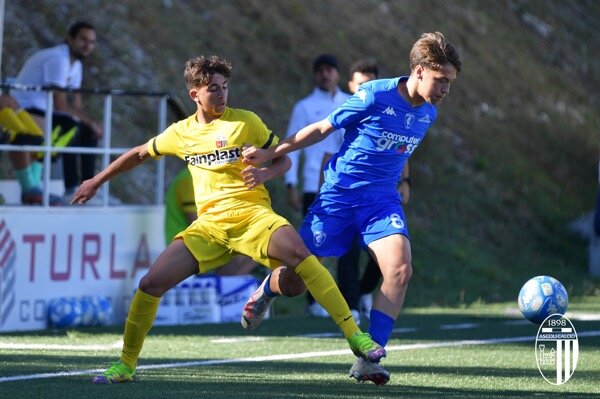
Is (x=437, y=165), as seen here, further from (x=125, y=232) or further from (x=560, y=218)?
(x=125, y=232)

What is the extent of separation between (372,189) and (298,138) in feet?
1.94

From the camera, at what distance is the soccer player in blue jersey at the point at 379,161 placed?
28.4 ft

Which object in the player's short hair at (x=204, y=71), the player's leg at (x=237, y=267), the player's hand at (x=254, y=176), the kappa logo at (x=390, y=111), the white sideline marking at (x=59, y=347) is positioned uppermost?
the player's short hair at (x=204, y=71)

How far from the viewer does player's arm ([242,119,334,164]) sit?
8.68 meters

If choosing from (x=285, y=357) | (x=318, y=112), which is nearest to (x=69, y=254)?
(x=318, y=112)

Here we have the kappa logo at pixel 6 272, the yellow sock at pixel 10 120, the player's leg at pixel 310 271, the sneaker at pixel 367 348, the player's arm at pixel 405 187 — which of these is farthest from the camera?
the yellow sock at pixel 10 120

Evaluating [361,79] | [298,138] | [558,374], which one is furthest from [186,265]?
[361,79]

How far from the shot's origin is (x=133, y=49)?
20344mm

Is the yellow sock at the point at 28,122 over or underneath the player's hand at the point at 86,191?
underneath

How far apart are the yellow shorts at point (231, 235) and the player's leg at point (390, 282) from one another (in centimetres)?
64

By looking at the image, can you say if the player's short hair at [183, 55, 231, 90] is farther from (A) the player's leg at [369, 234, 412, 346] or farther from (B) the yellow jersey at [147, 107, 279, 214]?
(A) the player's leg at [369, 234, 412, 346]

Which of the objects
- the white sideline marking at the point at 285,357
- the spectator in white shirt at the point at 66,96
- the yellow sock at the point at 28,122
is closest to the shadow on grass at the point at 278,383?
the white sideline marking at the point at 285,357

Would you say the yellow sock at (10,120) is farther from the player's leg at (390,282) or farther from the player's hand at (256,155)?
the player's leg at (390,282)

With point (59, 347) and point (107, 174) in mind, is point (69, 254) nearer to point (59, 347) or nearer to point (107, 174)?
point (59, 347)
